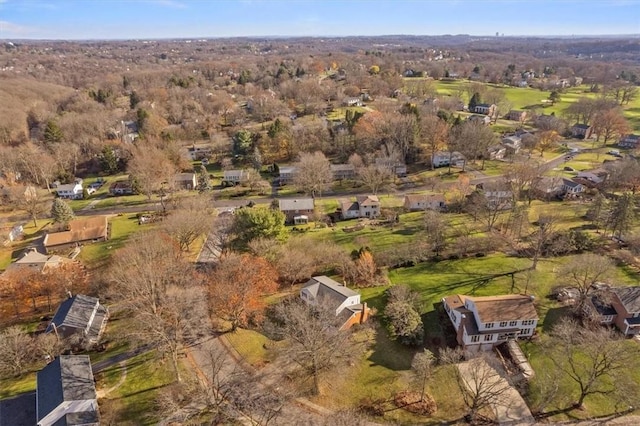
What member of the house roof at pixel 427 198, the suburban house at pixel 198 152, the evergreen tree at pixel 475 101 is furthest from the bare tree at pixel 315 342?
the evergreen tree at pixel 475 101

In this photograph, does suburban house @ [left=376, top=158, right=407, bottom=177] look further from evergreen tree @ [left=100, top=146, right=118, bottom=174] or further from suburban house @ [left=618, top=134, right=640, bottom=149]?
evergreen tree @ [left=100, top=146, right=118, bottom=174]

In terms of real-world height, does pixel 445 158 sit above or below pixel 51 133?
below

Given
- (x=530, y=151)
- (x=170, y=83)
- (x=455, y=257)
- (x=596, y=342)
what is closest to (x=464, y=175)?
(x=530, y=151)

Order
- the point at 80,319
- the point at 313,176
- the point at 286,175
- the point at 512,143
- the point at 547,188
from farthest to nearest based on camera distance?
the point at 512,143, the point at 286,175, the point at 313,176, the point at 547,188, the point at 80,319

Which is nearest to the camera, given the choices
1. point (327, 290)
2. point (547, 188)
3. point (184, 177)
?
point (327, 290)

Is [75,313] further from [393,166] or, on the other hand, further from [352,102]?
[352,102]

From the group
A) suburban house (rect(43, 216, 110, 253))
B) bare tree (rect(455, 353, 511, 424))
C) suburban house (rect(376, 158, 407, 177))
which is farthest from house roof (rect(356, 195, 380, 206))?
suburban house (rect(43, 216, 110, 253))

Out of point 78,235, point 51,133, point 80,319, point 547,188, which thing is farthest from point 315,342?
point 51,133

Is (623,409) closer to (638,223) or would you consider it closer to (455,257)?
(455,257)
